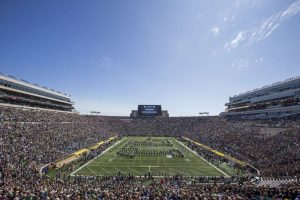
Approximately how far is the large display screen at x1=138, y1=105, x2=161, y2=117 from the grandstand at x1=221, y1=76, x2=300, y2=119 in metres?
27.8

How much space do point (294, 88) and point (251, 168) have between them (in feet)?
125

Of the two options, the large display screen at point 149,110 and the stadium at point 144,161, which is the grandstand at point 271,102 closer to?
the stadium at point 144,161

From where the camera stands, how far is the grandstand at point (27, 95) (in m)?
60.0

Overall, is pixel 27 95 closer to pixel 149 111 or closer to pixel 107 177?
pixel 107 177

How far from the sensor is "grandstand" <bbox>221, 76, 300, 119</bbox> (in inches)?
2491

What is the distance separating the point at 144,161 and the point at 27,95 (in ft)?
131

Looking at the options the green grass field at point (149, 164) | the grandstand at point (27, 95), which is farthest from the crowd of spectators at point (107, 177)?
the grandstand at point (27, 95)

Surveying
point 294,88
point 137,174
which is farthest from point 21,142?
point 294,88

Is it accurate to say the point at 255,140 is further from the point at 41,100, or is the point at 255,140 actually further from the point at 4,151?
the point at 41,100

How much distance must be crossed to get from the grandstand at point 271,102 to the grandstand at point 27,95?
5738cm

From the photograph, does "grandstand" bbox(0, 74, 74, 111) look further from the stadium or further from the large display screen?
the large display screen

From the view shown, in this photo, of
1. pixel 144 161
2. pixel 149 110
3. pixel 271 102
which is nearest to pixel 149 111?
pixel 149 110

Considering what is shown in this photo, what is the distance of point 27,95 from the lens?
69812 millimetres

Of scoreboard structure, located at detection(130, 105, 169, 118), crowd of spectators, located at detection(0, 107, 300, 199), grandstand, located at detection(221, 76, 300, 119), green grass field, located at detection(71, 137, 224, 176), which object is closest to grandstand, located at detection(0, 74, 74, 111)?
crowd of spectators, located at detection(0, 107, 300, 199)
